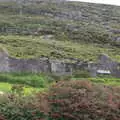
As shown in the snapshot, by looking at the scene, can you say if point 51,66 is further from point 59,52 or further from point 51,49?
point 51,49

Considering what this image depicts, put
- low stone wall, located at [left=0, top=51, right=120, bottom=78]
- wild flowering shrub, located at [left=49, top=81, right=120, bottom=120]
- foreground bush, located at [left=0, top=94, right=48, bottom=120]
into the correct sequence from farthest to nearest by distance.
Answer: low stone wall, located at [left=0, top=51, right=120, bottom=78]
wild flowering shrub, located at [left=49, top=81, right=120, bottom=120]
foreground bush, located at [left=0, top=94, right=48, bottom=120]

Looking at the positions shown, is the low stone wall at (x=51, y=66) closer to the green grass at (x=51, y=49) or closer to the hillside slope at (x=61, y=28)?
the green grass at (x=51, y=49)

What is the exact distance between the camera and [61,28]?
127 metres

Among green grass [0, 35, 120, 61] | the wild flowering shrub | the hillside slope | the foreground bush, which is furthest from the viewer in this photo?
the hillside slope

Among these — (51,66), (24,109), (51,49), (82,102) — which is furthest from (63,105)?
(51,49)

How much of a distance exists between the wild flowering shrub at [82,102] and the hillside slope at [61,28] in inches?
2545

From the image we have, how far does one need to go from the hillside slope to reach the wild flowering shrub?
64650 millimetres

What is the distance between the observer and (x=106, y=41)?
11606cm

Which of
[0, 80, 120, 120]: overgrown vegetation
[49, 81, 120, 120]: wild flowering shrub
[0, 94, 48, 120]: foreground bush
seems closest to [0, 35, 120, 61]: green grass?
[49, 81, 120, 120]: wild flowering shrub

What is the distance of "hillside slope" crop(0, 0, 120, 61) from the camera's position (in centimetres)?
9569

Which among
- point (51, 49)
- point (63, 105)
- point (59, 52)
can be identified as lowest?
point (51, 49)

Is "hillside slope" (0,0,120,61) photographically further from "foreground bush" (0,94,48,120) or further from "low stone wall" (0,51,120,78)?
"foreground bush" (0,94,48,120)

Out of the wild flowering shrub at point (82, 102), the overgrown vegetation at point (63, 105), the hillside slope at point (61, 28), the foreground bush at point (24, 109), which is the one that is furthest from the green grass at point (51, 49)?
the foreground bush at point (24, 109)

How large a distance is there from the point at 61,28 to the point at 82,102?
355ft
